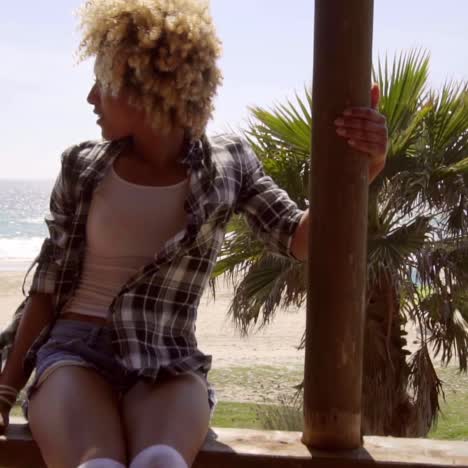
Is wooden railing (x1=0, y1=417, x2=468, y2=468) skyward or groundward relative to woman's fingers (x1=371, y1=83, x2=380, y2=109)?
groundward

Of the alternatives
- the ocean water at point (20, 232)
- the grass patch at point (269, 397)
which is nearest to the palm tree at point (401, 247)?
the grass patch at point (269, 397)

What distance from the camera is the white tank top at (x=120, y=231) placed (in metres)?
1.90

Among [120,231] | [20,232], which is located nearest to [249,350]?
[120,231]

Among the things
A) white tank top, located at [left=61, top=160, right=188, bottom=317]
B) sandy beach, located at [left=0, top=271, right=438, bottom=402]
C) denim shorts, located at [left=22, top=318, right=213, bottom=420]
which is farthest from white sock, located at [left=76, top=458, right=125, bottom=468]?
sandy beach, located at [left=0, top=271, right=438, bottom=402]

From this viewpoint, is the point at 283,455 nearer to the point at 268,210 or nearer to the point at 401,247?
the point at 268,210

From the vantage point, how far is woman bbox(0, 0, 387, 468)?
182 cm

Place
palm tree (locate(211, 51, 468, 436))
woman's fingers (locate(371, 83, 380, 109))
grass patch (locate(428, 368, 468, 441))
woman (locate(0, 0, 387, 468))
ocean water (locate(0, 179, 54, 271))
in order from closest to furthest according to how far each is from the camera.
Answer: woman (locate(0, 0, 387, 468))
woman's fingers (locate(371, 83, 380, 109))
palm tree (locate(211, 51, 468, 436))
grass patch (locate(428, 368, 468, 441))
ocean water (locate(0, 179, 54, 271))

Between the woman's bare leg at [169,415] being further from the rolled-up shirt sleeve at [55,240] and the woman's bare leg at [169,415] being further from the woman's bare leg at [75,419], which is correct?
the rolled-up shirt sleeve at [55,240]

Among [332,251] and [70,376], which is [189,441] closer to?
[70,376]

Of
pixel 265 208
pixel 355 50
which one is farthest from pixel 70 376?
pixel 355 50

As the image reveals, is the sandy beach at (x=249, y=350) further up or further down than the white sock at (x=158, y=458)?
further down

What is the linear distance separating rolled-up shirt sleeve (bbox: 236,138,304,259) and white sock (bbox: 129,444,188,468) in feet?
1.88

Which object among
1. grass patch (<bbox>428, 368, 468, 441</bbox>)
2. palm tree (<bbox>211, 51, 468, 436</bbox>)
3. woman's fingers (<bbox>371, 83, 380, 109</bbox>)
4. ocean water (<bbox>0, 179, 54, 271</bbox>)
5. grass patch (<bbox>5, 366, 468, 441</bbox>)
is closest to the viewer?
woman's fingers (<bbox>371, 83, 380, 109</bbox>)

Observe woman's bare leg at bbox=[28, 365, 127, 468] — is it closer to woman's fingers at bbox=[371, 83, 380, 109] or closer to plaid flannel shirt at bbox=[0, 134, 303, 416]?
plaid flannel shirt at bbox=[0, 134, 303, 416]
